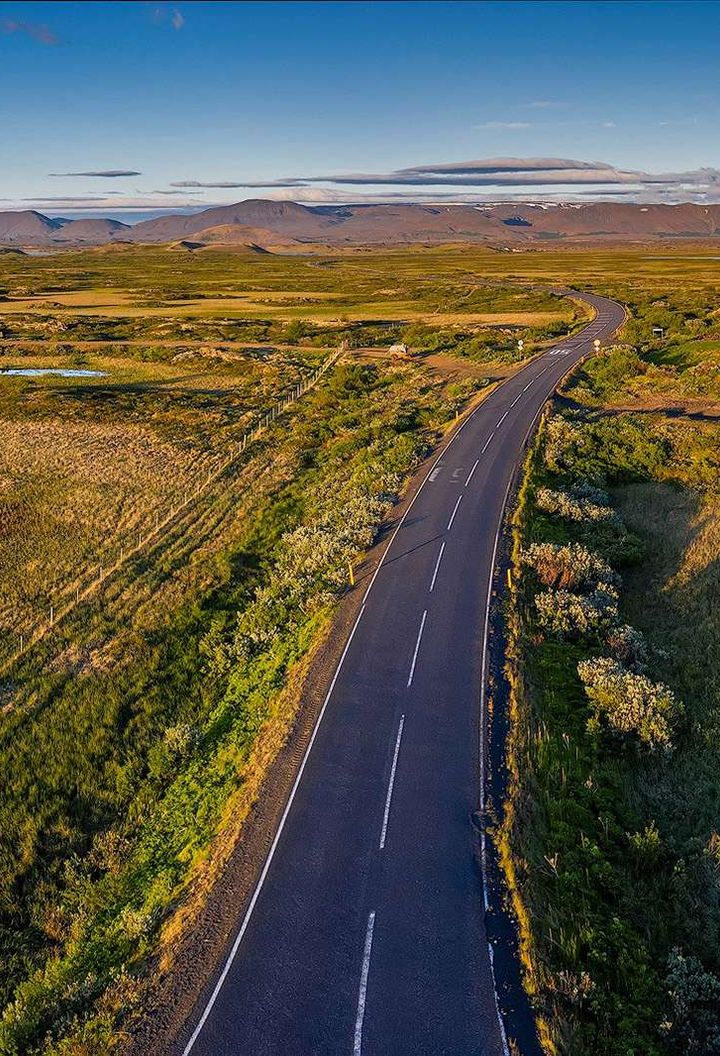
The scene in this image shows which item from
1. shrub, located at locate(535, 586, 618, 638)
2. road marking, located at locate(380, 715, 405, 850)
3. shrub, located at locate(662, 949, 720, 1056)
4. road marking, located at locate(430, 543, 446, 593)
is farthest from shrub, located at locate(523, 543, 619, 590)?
shrub, located at locate(662, 949, 720, 1056)

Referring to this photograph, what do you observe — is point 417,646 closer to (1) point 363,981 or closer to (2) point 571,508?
(1) point 363,981

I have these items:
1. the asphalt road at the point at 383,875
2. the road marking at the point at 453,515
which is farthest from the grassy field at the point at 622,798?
the road marking at the point at 453,515

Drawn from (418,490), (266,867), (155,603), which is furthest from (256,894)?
(418,490)

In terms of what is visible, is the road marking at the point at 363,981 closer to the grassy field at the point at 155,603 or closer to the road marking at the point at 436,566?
the grassy field at the point at 155,603

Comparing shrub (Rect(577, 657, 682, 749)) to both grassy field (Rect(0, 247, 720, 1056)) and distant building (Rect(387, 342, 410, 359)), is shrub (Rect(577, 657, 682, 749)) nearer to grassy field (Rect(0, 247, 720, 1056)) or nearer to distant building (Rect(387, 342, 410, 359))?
grassy field (Rect(0, 247, 720, 1056))

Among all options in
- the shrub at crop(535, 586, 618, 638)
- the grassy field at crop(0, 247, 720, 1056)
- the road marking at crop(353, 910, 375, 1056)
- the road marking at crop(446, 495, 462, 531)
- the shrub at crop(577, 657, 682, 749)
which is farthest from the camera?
the road marking at crop(446, 495, 462, 531)
